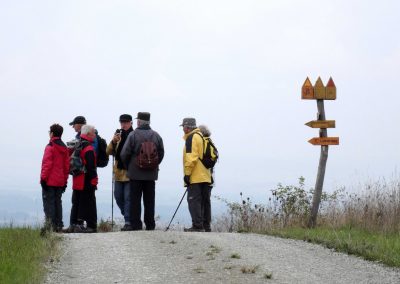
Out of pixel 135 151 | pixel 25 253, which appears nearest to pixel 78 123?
pixel 135 151

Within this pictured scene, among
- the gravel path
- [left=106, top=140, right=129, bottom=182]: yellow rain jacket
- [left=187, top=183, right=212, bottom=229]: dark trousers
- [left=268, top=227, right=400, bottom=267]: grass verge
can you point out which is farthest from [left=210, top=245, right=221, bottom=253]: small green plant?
[left=106, top=140, right=129, bottom=182]: yellow rain jacket

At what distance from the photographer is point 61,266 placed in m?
9.09

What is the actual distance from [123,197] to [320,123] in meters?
4.06

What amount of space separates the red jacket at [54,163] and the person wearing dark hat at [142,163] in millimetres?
1104

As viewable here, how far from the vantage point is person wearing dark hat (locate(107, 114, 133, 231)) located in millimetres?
13984

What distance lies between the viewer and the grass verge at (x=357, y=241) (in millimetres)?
10367

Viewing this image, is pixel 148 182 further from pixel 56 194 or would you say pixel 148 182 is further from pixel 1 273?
pixel 1 273

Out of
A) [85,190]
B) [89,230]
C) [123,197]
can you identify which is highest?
[85,190]

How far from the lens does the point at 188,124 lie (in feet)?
45.1

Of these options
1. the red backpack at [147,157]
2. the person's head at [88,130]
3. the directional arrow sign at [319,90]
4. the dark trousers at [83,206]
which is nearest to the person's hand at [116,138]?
the red backpack at [147,157]

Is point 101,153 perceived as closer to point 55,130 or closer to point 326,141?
point 55,130

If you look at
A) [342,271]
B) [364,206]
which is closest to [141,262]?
[342,271]

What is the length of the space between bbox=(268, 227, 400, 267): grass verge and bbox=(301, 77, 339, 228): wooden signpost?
1.47 m

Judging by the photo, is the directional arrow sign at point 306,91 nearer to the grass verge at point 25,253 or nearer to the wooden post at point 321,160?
the wooden post at point 321,160
